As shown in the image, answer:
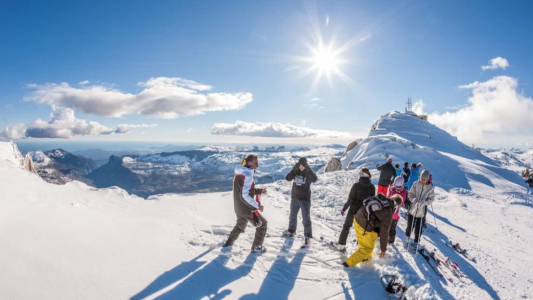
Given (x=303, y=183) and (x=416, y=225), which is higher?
(x=303, y=183)

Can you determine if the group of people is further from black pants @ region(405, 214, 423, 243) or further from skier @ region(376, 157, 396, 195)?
skier @ region(376, 157, 396, 195)

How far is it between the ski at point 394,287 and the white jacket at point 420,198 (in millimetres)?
3814

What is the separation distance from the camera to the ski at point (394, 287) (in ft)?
16.9

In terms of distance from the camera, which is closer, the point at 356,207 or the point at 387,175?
the point at 356,207

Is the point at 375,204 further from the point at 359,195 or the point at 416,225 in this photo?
the point at 416,225

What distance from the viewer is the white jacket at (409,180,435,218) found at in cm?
843

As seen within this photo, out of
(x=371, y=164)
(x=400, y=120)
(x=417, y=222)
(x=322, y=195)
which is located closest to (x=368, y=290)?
(x=417, y=222)

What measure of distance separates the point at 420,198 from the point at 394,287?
428 cm

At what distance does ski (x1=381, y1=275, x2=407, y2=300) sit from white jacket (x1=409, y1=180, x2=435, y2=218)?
3.81m

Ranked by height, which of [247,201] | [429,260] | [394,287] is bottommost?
[429,260]

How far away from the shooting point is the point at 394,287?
17.3 ft

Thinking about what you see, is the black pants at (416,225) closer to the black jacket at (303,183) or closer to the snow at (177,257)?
the snow at (177,257)

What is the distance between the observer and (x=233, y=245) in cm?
719

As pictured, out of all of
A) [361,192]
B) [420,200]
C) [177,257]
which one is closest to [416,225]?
[420,200]
